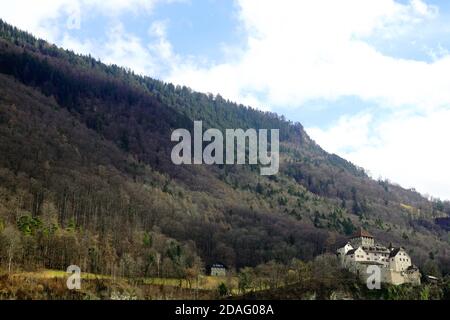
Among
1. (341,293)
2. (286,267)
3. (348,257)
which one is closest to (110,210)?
(286,267)

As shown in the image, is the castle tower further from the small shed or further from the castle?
the small shed

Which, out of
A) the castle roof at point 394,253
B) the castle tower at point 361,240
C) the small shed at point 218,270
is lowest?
the small shed at point 218,270

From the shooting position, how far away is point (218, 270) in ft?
459

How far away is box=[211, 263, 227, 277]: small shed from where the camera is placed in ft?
450

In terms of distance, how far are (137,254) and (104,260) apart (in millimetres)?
13128

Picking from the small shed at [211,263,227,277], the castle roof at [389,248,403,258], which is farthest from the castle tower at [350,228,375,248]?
the small shed at [211,263,227,277]

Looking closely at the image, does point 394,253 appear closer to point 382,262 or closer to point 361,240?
point 382,262

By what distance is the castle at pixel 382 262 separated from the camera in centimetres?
11931

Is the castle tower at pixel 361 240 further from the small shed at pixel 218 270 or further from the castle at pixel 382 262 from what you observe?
the small shed at pixel 218 270

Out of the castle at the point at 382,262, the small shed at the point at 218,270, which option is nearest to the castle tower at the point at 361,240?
the castle at the point at 382,262

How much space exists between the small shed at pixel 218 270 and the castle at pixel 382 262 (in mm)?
28067

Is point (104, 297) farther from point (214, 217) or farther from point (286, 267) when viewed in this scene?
point (214, 217)

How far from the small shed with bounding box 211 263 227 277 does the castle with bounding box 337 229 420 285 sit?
92.1ft
